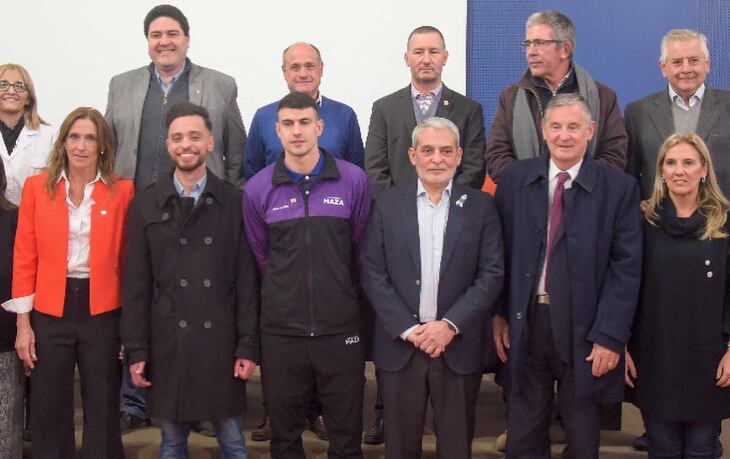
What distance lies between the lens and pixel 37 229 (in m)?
3.18

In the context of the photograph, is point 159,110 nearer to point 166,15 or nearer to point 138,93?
point 138,93

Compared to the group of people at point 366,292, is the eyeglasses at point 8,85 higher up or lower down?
higher up

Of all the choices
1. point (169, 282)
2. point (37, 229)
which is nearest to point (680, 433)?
point (169, 282)

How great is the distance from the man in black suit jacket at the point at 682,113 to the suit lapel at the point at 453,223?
1.05m

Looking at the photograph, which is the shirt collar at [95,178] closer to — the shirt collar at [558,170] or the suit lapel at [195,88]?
the suit lapel at [195,88]

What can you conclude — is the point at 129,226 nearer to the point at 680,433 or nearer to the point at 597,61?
the point at 680,433

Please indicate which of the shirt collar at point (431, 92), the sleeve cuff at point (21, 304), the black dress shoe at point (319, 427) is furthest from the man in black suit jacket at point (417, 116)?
the sleeve cuff at point (21, 304)

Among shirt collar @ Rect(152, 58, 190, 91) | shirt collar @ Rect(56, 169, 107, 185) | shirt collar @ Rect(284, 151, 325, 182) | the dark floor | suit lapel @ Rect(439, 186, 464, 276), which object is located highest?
shirt collar @ Rect(152, 58, 190, 91)

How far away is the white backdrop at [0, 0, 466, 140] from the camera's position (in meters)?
5.28

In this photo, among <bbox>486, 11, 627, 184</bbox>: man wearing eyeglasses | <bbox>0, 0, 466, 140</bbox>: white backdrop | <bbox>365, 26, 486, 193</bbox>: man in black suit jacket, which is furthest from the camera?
<bbox>0, 0, 466, 140</bbox>: white backdrop

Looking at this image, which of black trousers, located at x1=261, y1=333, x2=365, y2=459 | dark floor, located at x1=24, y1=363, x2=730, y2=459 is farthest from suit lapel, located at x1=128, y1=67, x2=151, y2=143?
dark floor, located at x1=24, y1=363, x2=730, y2=459

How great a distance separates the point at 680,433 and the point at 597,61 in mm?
2813

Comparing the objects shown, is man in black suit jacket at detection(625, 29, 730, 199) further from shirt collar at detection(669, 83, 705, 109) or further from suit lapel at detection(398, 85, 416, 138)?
suit lapel at detection(398, 85, 416, 138)

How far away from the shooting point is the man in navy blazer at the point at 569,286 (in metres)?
2.94
